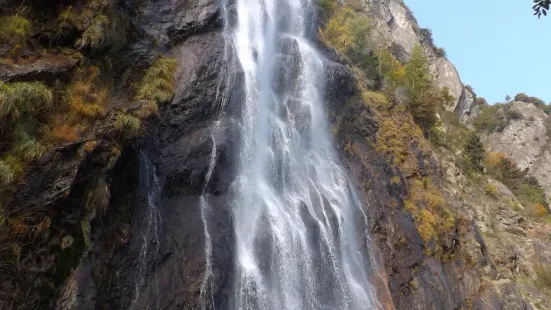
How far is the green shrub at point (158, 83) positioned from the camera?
13.4m

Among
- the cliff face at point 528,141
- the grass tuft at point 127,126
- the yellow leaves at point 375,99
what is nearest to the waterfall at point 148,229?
the grass tuft at point 127,126

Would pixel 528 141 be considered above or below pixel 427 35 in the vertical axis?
below

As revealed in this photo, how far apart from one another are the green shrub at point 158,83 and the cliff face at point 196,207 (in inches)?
13.1

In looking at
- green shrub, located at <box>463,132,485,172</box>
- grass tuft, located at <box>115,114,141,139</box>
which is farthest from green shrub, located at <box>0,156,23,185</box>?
green shrub, located at <box>463,132,485,172</box>

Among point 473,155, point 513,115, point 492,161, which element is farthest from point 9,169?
point 513,115

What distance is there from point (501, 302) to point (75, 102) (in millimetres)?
20426

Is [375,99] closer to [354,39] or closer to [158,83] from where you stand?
[354,39]

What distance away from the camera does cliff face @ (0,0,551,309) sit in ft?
29.2

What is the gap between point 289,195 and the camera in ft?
53.4

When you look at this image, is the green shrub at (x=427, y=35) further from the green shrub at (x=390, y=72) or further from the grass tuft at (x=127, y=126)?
the grass tuft at (x=127, y=126)

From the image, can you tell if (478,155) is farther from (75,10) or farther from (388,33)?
(75,10)

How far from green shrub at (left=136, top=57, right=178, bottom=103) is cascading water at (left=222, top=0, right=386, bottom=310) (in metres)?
3.19

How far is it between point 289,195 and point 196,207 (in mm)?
4354

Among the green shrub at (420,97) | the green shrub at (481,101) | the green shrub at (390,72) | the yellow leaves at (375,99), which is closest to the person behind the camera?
the yellow leaves at (375,99)
